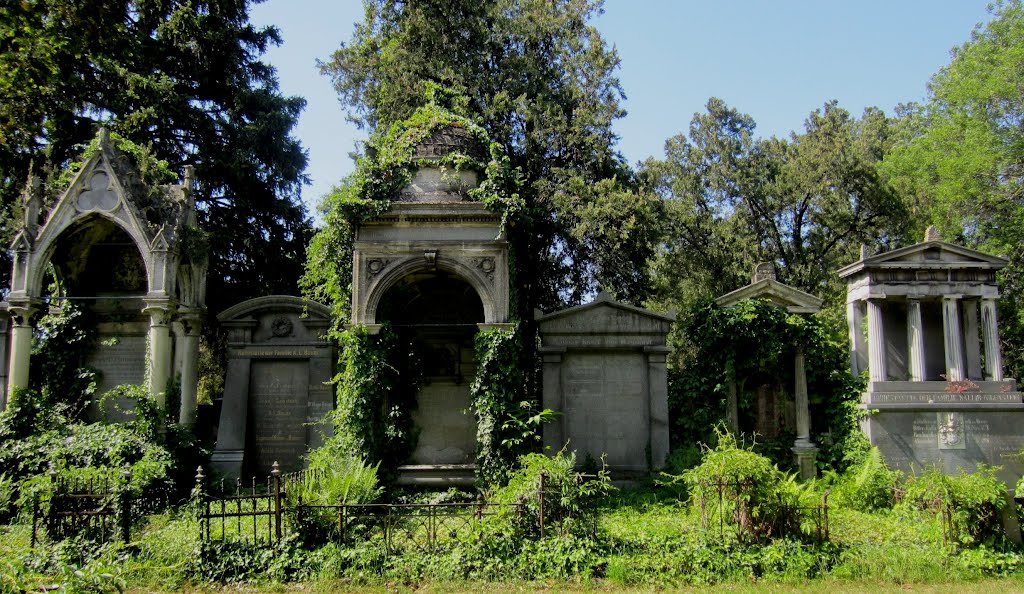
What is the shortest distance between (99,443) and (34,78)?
6095mm

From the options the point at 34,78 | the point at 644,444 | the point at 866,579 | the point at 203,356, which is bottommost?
the point at 866,579

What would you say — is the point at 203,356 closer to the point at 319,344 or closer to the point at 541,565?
the point at 319,344

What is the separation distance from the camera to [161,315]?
533 inches

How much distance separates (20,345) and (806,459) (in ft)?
51.3

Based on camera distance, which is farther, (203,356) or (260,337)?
(203,356)

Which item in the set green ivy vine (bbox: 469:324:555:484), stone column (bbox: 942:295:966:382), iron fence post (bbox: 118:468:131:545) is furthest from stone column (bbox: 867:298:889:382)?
iron fence post (bbox: 118:468:131:545)

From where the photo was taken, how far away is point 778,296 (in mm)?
14922

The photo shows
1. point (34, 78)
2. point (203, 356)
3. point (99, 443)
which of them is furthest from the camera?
point (203, 356)

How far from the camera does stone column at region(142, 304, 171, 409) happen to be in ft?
44.1

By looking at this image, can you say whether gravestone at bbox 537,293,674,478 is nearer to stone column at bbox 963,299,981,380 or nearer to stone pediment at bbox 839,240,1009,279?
stone pediment at bbox 839,240,1009,279

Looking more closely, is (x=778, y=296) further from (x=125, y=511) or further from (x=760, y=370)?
(x=125, y=511)

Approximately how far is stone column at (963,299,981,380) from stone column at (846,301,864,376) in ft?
6.75

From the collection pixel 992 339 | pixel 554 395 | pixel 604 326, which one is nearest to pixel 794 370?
pixel 992 339

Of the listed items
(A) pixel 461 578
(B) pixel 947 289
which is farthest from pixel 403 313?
(B) pixel 947 289
